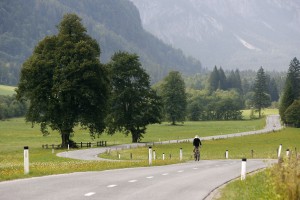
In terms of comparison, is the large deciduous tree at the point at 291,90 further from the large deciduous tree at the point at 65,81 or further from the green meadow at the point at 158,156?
the large deciduous tree at the point at 65,81

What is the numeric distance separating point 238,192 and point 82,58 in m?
48.6

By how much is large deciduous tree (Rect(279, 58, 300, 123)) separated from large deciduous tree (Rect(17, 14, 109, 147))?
86.7 m

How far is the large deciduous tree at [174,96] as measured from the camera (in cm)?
14812

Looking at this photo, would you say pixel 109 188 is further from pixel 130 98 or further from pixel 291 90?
pixel 291 90

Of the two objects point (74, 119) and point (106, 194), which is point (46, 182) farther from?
point (74, 119)

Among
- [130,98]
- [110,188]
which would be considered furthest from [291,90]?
[110,188]

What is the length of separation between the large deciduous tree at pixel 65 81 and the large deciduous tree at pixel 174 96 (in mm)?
83051

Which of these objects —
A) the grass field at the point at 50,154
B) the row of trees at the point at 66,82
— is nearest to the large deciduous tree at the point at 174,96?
the grass field at the point at 50,154

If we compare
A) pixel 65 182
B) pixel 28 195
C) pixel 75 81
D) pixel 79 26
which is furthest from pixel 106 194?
pixel 79 26

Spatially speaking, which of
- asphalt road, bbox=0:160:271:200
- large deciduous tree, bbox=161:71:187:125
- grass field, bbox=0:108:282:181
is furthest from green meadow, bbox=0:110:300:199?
large deciduous tree, bbox=161:71:187:125

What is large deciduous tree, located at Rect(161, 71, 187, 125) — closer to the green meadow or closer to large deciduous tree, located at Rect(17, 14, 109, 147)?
the green meadow

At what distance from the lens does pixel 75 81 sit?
6166 centimetres

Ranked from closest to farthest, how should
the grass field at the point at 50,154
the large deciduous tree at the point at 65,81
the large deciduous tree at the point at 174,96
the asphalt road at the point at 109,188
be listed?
1. the asphalt road at the point at 109,188
2. the grass field at the point at 50,154
3. the large deciduous tree at the point at 65,81
4. the large deciduous tree at the point at 174,96

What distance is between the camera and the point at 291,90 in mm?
145875
